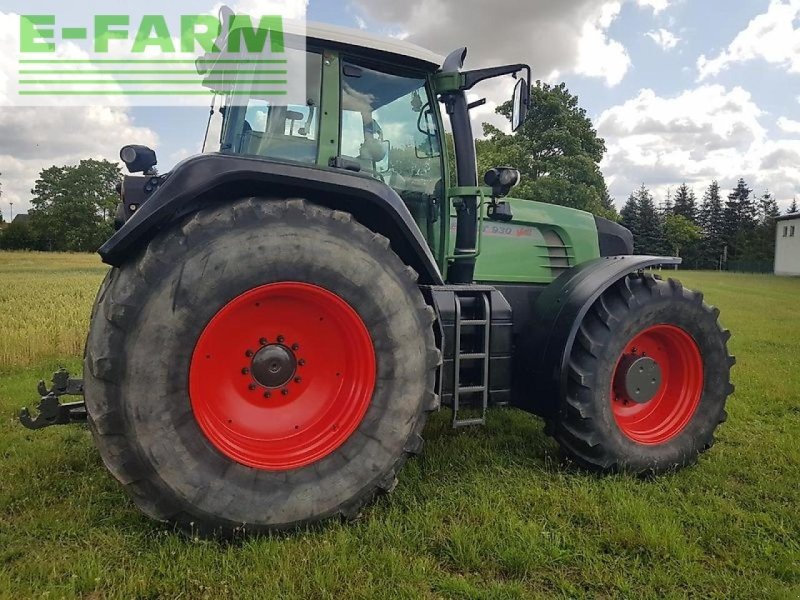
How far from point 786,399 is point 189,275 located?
638 cm

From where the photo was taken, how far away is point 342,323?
126 inches

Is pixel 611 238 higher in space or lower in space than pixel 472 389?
higher

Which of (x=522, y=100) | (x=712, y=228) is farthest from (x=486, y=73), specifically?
(x=712, y=228)

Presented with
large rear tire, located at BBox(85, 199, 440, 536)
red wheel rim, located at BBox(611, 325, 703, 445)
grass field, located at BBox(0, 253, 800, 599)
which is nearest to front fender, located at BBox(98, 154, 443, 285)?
large rear tire, located at BBox(85, 199, 440, 536)

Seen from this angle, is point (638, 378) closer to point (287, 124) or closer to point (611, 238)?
point (611, 238)

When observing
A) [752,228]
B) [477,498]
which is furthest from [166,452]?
[752,228]

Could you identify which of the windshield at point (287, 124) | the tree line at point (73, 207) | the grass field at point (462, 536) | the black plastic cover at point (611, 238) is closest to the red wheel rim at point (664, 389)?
the grass field at point (462, 536)

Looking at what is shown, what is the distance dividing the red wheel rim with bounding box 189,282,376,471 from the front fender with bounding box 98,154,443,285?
57 centimetres

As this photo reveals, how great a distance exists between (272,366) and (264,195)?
38.2 inches

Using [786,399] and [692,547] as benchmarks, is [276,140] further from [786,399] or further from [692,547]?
[786,399]

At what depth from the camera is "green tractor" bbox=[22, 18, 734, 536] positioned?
8.98 ft

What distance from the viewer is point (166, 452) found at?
2703 millimetres

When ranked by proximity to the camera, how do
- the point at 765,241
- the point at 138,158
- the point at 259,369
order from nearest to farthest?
the point at 259,369, the point at 138,158, the point at 765,241

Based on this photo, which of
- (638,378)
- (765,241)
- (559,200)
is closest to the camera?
(638,378)
